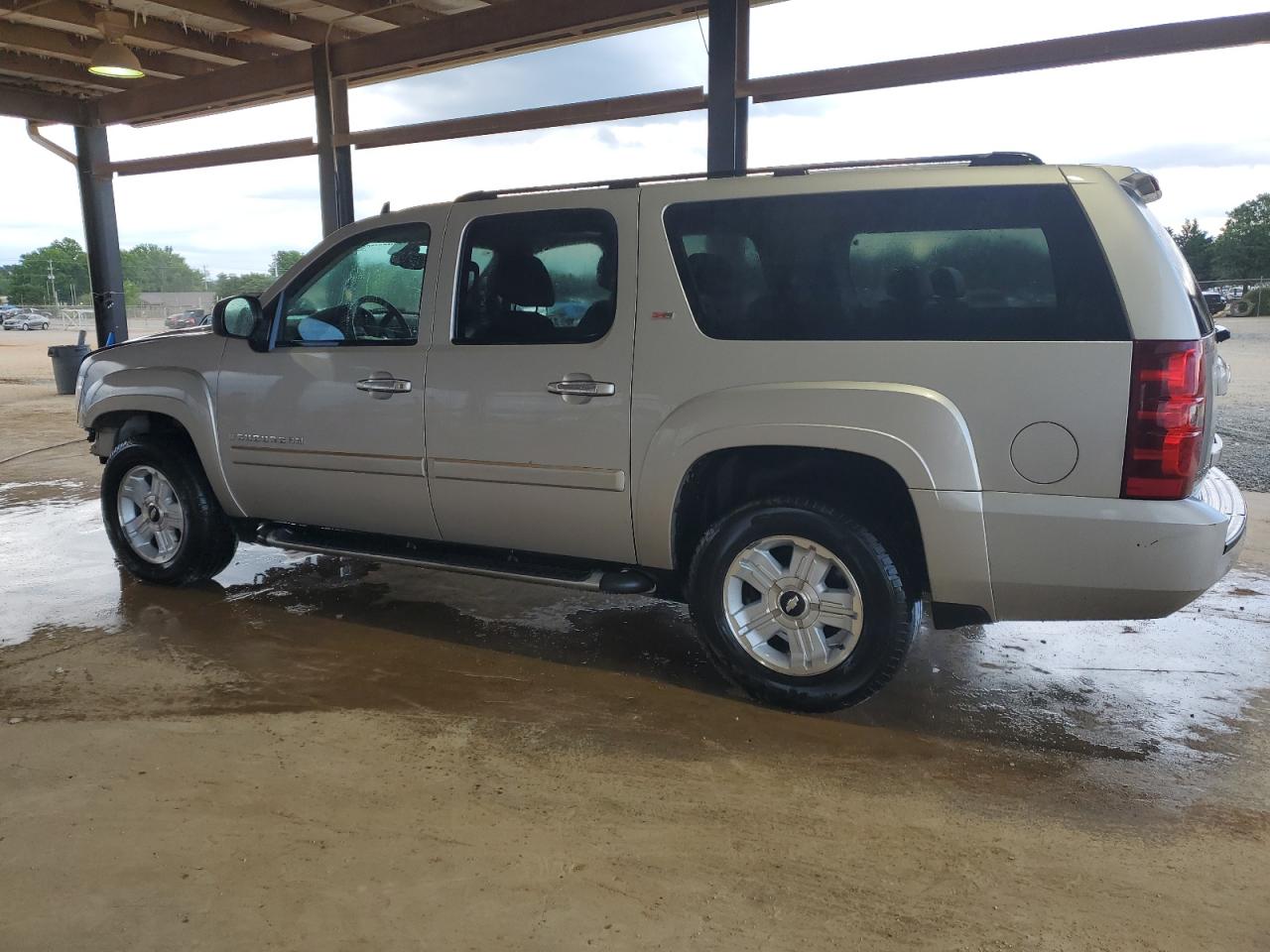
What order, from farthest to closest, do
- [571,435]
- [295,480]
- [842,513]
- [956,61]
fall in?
[956,61] → [295,480] → [571,435] → [842,513]

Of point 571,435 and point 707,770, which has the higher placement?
point 571,435

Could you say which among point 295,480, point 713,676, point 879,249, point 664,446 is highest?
point 879,249

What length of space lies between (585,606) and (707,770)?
69.3 inches

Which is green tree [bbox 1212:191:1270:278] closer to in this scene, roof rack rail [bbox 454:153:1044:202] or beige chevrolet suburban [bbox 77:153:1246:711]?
beige chevrolet suburban [bbox 77:153:1246:711]

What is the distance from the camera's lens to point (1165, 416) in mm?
2766

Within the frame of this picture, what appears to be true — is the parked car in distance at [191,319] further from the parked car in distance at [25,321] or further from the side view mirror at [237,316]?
the parked car in distance at [25,321]

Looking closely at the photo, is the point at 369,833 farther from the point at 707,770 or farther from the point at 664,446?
the point at 664,446

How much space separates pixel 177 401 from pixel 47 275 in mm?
67721

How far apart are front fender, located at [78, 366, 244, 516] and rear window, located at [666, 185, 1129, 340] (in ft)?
8.23

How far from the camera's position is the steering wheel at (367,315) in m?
4.13

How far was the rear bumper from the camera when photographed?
2.81 m

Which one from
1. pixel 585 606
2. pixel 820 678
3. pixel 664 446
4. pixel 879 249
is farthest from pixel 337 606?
pixel 879 249

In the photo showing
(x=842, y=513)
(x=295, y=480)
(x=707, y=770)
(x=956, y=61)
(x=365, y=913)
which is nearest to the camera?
(x=365, y=913)

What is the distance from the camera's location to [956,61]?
5.99 metres
